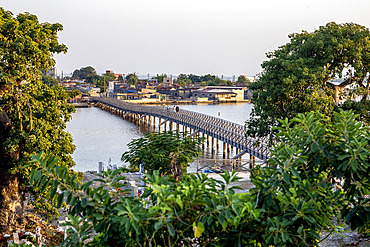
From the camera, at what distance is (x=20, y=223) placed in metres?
15.2

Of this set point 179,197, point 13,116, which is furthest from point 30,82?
point 179,197

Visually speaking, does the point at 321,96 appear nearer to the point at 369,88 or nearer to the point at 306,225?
the point at 369,88

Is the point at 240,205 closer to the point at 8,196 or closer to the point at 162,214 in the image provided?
the point at 162,214

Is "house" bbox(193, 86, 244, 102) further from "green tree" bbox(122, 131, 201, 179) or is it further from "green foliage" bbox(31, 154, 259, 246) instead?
"green foliage" bbox(31, 154, 259, 246)

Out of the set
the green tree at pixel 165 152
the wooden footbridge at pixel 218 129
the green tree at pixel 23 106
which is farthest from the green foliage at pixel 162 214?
the wooden footbridge at pixel 218 129

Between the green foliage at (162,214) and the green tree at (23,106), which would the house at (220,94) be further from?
the green foliage at (162,214)

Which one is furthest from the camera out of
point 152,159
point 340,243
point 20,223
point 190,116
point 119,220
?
point 190,116

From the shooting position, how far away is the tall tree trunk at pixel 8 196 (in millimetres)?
14070

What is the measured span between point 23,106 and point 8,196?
3313 mm

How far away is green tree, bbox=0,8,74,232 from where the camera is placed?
13.0 m

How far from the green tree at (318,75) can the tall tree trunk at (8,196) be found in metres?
13.0

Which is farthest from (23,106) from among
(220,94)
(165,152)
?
(220,94)

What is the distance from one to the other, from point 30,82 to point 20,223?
201 inches

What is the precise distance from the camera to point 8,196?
1466 cm
